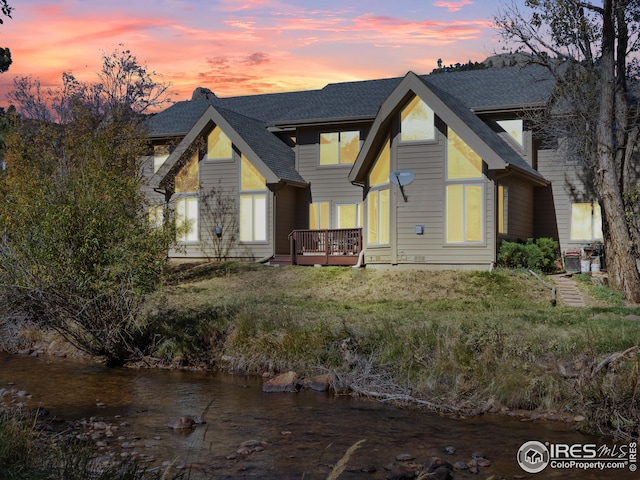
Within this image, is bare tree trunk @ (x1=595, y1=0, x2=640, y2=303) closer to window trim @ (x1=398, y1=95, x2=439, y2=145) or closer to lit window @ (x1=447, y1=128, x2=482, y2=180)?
lit window @ (x1=447, y1=128, x2=482, y2=180)

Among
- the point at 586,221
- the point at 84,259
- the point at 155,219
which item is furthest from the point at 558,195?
the point at 84,259

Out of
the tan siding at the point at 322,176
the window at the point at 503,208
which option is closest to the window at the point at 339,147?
the tan siding at the point at 322,176

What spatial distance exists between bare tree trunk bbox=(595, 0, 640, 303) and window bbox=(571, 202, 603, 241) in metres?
5.59

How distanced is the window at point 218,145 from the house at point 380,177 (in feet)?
0.13

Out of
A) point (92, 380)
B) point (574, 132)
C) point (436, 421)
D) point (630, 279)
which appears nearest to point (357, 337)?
point (436, 421)

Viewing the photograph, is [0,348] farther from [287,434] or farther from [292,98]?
[292,98]

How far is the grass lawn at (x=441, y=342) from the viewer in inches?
451

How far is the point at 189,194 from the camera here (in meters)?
30.5

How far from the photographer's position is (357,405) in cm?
1227

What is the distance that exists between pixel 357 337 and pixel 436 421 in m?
3.23

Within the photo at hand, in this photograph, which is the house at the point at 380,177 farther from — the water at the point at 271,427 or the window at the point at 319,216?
the water at the point at 271,427

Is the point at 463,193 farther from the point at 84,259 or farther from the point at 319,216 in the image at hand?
the point at 84,259

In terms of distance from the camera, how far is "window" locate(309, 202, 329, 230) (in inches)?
1204

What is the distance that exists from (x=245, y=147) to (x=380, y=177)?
6.23 metres
